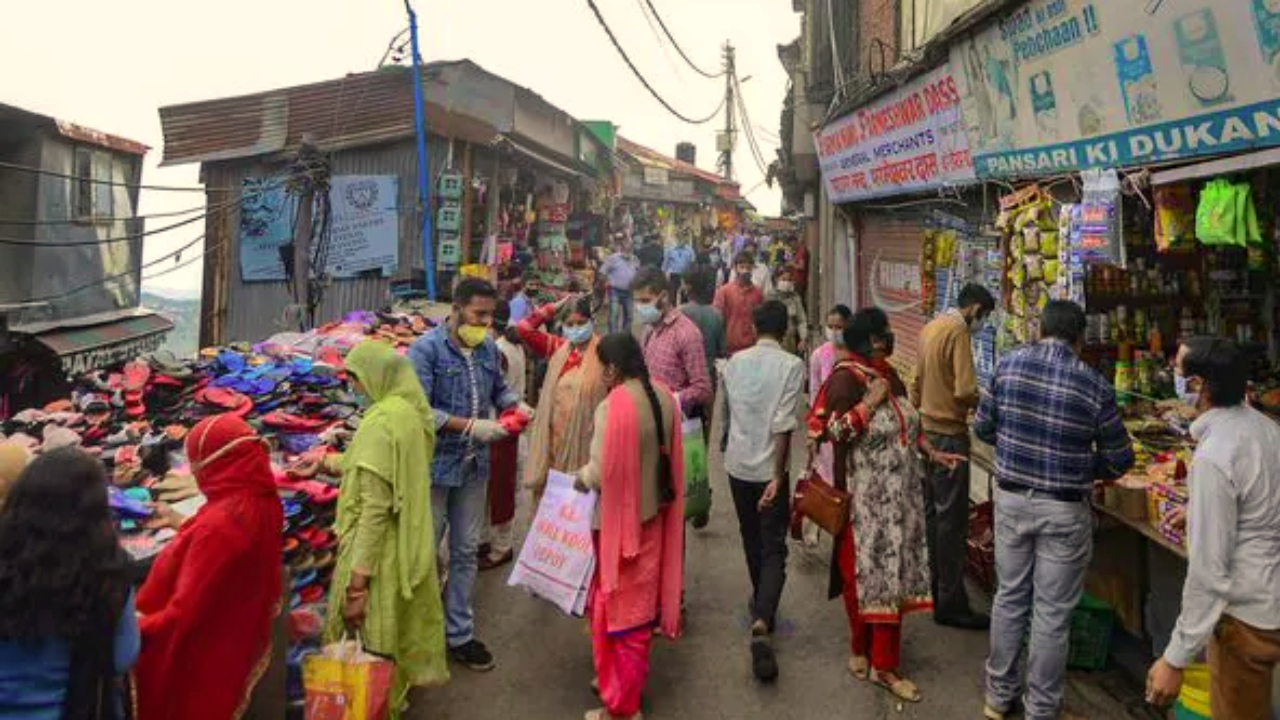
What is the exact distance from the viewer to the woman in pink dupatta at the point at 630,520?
13.6ft

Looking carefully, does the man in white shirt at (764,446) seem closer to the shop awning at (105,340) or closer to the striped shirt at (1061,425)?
the striped shirt at (1061,425)

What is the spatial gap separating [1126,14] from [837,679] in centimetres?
396

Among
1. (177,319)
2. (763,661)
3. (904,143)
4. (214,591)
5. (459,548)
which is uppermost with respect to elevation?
(904,143)

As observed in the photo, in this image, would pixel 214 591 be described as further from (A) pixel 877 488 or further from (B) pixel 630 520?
(A) pixel 877 488

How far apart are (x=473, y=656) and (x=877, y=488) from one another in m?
2.40

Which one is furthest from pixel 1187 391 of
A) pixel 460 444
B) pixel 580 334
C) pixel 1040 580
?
pixel 460 444

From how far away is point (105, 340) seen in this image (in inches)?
463

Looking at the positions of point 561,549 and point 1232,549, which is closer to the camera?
point 1232,549

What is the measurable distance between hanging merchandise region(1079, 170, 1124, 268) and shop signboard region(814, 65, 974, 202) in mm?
2212

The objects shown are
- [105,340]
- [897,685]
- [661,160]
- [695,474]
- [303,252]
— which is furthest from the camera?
[661,160]

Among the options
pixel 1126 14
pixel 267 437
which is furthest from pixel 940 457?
pixel 267 437

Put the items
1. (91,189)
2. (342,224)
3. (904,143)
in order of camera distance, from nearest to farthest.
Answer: (904,143) → (342,224) → (91,189)

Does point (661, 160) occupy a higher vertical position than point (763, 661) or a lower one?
higher

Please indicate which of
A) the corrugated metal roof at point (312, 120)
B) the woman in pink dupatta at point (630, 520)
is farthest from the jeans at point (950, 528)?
the corrugated metal roof at point (312, 120)
